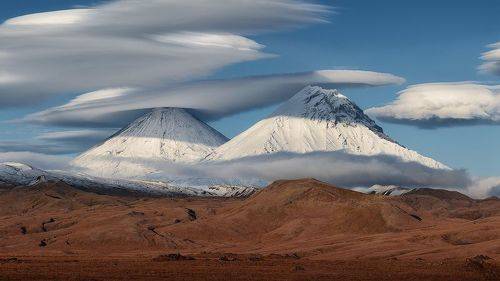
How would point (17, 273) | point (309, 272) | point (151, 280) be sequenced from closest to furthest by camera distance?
1. point (151, 280)
2. point (17, 273)
3. point (309, 272)

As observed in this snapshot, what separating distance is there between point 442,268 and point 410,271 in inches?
451

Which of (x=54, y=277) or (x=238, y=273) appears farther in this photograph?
(x=238, y=273)

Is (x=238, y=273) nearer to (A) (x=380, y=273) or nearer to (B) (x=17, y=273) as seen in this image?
(A) (x=380, y=273)

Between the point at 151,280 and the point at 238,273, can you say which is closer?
the point at 151,280

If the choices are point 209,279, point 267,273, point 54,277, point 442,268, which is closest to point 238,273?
point 267,273

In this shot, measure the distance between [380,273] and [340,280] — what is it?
1743 centimetres

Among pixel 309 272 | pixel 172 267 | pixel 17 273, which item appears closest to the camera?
pixel 17 273

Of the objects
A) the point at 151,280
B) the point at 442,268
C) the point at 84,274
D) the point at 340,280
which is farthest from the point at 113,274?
the point at 442,268

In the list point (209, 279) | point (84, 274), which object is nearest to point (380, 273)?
point (209, 279)

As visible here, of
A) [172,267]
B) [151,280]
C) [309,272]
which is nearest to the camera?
[151,280]

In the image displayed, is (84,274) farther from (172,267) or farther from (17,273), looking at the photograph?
(172,267)

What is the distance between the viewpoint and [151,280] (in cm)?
12325

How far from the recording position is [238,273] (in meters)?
139

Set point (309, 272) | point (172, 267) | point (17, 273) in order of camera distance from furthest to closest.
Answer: point (172, 267)
point (309, 272)
point (17, 273)
